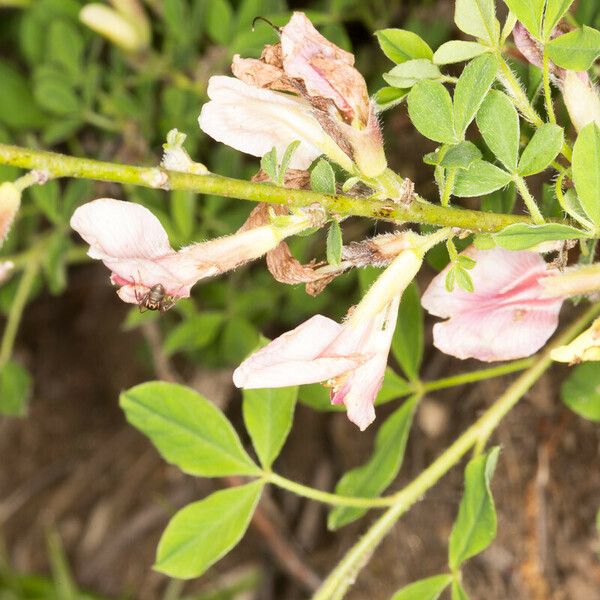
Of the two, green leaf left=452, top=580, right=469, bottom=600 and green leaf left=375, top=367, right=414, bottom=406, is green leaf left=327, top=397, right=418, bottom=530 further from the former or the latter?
green leaf left=452, top=580, right=469, bottom=600

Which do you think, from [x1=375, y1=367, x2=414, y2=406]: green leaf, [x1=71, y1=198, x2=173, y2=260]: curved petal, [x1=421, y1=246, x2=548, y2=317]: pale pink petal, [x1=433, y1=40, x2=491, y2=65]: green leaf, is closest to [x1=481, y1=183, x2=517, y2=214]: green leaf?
[x1=421, y1=246, x2=548, y2=317]: pale pink petal

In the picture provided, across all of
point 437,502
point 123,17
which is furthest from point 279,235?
point 437,502

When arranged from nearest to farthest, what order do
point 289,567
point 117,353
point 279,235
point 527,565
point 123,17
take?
1. point 279,235
2. point 123,17
3. point 527,565
4. point 289,567
5. point 117,353

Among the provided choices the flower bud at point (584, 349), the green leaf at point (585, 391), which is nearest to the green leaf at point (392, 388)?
the green leaf at point (585, 391)

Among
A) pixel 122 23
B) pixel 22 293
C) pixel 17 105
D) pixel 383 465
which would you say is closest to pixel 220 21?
pixel 122 23

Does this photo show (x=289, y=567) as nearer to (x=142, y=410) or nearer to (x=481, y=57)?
(x=142, y=410)

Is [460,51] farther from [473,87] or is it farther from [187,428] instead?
[187,428]
